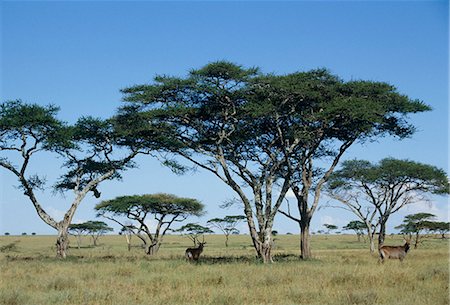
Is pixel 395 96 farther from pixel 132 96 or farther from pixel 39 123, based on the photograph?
pixel 39 123

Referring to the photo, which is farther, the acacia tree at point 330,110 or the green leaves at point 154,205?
the green leaves at point 154,205

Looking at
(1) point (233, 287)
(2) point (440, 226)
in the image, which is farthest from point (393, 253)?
(2) point (440, 226)

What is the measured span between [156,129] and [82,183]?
10.0 metres

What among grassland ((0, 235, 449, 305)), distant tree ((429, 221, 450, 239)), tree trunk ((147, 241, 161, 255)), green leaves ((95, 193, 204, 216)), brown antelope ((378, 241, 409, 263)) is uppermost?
green leaves ((95, 193, 204, 216))

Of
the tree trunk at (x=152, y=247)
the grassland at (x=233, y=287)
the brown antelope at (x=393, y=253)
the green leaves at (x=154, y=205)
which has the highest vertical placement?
the green leaves at (x=154, y=205)

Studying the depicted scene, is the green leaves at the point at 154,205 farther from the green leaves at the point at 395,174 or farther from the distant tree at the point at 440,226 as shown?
the distant tree at the point at 440,226

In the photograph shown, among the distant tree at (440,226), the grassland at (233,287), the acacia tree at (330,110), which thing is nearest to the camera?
the grassland at (233,287)

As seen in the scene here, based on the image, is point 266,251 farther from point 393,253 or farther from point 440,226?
point 440,226

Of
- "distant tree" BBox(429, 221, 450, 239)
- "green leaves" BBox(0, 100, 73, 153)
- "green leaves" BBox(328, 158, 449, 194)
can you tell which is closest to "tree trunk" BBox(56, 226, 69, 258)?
"green leaves" BBox(0, 100, 73, 153)

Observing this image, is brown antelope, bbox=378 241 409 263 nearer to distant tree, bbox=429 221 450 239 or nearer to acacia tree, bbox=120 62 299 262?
acacia tree, bbox=120 62 299 262

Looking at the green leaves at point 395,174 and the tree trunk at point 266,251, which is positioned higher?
the green leaves at point 395,174

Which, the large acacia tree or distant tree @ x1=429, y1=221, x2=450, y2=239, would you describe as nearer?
the large acacia tree

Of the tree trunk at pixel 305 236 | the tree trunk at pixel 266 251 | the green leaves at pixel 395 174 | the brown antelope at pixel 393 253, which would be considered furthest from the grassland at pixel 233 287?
the green leaves at pixel 395 174

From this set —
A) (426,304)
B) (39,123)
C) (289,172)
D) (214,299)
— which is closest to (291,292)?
(214,299)
